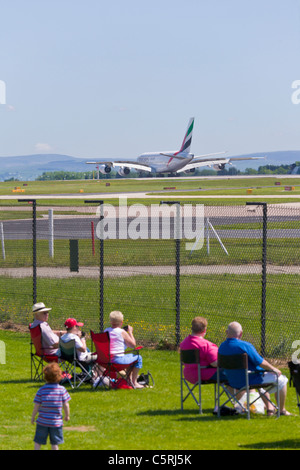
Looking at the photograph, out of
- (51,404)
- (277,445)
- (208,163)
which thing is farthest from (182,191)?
(51,404)

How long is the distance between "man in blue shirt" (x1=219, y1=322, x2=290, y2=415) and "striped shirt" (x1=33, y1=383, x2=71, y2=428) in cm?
236

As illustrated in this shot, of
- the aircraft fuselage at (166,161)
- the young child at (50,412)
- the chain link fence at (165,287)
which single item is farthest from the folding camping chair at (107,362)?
the aircraft fuselage at (166,161)

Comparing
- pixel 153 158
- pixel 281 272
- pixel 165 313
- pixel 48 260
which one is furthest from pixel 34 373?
pixel 153 158

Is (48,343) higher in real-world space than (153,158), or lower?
lower

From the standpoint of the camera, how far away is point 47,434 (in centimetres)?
723

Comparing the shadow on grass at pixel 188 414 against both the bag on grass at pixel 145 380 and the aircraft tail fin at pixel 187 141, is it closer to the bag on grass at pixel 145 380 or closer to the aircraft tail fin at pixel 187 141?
the bag on grass at pixel 145 380

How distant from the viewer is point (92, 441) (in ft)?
26.1

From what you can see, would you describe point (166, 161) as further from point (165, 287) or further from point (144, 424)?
point (144, 424)

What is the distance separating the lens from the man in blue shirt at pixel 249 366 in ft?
29.6

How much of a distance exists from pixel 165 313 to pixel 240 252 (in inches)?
409

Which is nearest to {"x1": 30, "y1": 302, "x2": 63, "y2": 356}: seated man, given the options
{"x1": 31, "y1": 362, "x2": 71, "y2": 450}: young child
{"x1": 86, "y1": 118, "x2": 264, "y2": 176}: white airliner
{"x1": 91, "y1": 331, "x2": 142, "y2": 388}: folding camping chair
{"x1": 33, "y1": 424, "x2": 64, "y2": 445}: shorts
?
{"x1": 91, "y1": 331, "x2": 142, "y2": 388}: folding camping chair

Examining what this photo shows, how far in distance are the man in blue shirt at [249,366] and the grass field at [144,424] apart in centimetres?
36

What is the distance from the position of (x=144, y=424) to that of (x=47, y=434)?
1762 millimetres
